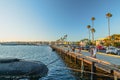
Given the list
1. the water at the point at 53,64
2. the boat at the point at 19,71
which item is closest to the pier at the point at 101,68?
the water at the point at 53,64

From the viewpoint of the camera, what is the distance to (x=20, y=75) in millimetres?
14320

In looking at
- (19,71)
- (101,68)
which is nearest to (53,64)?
(101,68)

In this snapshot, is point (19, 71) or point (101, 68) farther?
point (101, 68)

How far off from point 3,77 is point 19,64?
190cm

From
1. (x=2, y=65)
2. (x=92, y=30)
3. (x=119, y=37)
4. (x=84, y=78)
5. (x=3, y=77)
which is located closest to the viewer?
(x=3, y=77)

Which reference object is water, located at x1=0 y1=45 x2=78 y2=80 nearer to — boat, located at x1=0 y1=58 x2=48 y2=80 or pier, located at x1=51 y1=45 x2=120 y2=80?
pier, located at x1=51 y1=45 x2=120 y2=80

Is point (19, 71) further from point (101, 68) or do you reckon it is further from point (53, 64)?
point (53, 64)

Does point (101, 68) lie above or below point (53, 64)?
above

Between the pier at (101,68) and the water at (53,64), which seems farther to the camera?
the water at (53,64)

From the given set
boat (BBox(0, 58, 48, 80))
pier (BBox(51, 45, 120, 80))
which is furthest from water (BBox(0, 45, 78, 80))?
boat (BBox(0, 58, 48, 80))

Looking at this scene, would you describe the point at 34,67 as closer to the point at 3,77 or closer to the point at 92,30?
the point at 3,77

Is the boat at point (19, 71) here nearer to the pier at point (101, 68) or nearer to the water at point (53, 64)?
the pier at point (101, 68)

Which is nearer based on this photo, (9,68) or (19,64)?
(9,68)

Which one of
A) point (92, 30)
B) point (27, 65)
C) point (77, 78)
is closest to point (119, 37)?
point (92, 30)
